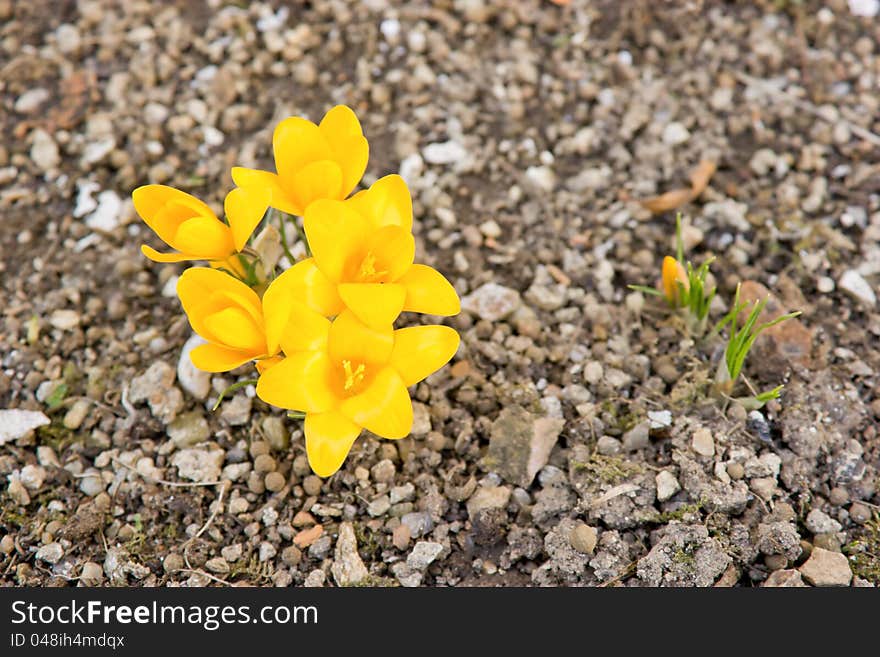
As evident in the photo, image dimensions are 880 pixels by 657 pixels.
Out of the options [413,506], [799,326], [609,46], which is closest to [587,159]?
[609,46]

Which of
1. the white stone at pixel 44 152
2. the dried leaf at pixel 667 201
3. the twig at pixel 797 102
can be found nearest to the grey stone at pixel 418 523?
the dried leaf at pixel 667 201

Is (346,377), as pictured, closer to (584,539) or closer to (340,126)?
(340,126)

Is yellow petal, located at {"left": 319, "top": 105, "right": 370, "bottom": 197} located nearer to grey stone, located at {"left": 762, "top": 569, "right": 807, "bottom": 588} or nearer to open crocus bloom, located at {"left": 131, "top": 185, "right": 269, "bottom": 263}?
open crocus bloom, located at {"left": 131, "top": 185, "right": 269, "bottom": 263}

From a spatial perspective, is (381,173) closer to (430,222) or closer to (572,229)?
(430,222)

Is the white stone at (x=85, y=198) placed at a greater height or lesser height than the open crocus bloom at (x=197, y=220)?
lesser

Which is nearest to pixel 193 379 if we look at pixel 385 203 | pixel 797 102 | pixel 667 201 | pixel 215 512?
pixel 215 512

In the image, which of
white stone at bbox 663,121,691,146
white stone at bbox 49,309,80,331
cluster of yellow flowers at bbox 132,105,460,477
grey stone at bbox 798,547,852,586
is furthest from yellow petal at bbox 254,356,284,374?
white stone at bbox 663,121,691,146

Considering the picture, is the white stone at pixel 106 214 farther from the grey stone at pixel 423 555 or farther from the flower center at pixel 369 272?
the grey stone at pixel 423 555
